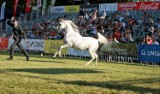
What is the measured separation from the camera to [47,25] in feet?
130

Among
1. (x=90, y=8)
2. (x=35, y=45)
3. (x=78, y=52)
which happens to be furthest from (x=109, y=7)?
(x=78, y=52)

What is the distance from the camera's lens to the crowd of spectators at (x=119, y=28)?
88.8 feet

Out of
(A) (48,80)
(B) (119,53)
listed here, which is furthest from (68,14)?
(A) (48,80)

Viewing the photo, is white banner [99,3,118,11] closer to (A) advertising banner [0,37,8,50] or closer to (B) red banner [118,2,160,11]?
(B) red banner [118,2,160,11]

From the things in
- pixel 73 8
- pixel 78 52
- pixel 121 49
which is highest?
pixel 73 8

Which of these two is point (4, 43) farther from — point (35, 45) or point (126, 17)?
point (126, 17)

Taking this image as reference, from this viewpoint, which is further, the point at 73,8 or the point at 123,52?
the point at 73,8

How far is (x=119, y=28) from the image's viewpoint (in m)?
29.7

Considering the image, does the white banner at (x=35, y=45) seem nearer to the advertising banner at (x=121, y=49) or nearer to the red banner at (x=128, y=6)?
the red banner at (x=128, y=6)

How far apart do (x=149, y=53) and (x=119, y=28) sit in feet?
19.0

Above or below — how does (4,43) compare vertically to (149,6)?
below

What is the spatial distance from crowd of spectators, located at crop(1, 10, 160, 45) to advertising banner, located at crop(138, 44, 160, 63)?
52cm

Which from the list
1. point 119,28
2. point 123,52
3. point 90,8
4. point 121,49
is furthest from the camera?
point 90,8

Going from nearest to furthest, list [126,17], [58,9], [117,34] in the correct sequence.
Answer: [117,34] → [126,17] → [58,9]
